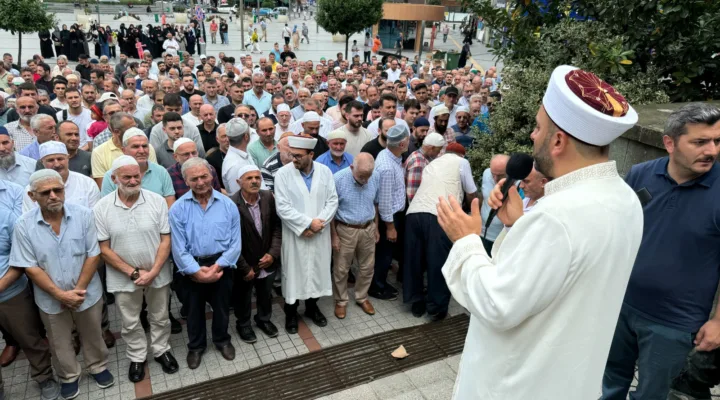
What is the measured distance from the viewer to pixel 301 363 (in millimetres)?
4449

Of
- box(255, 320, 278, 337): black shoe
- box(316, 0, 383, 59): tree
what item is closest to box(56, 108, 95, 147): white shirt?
box(255, 320, 278, 337): black shoe

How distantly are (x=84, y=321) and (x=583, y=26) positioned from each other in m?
A: 5.98

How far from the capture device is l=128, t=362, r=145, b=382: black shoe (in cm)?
420

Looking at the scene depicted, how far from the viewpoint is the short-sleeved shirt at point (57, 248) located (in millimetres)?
3605

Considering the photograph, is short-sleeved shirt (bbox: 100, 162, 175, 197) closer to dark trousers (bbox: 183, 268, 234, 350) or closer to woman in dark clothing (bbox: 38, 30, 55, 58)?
dark trousers (bbox: 183, 268, 234, 350)

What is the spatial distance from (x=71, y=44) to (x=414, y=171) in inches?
974

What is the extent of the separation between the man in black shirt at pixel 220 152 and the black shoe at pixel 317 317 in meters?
1.89

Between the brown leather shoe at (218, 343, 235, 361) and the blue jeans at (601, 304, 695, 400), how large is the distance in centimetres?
310

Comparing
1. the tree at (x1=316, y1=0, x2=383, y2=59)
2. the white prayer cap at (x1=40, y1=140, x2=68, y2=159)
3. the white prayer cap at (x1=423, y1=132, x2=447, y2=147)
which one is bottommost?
the white prayer cap at (x1=40, y1=140, x2=68, y2=159)

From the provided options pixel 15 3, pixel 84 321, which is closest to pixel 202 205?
pixel 84 321

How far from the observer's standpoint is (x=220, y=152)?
19.9 feet

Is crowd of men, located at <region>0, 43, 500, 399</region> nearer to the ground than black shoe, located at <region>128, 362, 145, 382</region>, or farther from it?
farther from it

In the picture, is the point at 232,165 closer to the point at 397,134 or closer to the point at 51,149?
the point at 51,149

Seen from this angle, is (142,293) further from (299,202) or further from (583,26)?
(583,26)
